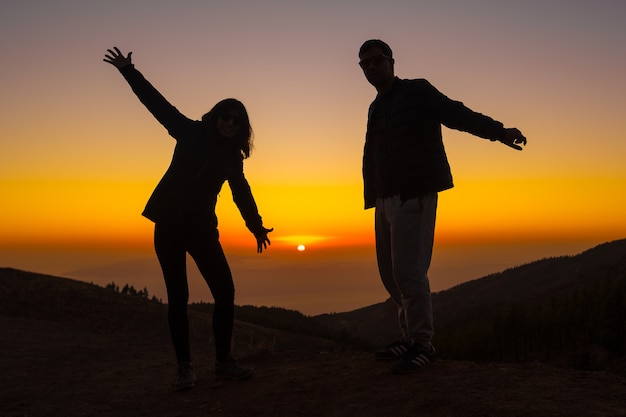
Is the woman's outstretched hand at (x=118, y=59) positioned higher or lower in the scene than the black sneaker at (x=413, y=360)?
higher

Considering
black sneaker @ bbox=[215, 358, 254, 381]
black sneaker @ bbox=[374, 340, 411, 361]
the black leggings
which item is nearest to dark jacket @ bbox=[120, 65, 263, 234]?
the black leggings

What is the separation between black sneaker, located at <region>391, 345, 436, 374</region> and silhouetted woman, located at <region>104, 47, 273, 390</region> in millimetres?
1474

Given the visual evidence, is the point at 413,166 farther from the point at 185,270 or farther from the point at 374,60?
the point at 185,270

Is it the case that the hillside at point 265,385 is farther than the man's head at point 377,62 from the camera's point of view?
No

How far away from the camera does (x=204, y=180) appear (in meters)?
4.83

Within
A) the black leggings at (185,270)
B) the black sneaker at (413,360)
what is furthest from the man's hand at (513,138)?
the black leggings at (185,270)

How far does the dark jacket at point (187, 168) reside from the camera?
15.8 feet

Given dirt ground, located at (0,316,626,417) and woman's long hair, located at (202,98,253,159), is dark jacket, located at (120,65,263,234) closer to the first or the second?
woman's long hair, located at (202,98,253,159)

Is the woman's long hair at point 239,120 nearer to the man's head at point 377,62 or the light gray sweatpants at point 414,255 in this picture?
the man's head at point 377,62

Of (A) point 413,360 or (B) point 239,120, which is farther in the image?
(B) point 239,120

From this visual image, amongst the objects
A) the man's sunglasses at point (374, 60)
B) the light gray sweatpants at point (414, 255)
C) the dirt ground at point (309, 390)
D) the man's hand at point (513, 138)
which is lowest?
the dirt ground at point (309, 390)

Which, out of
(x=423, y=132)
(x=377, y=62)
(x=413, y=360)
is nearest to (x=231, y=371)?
(x=413, y=360)

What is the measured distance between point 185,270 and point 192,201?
64 cm

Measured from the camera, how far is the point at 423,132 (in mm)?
4469
